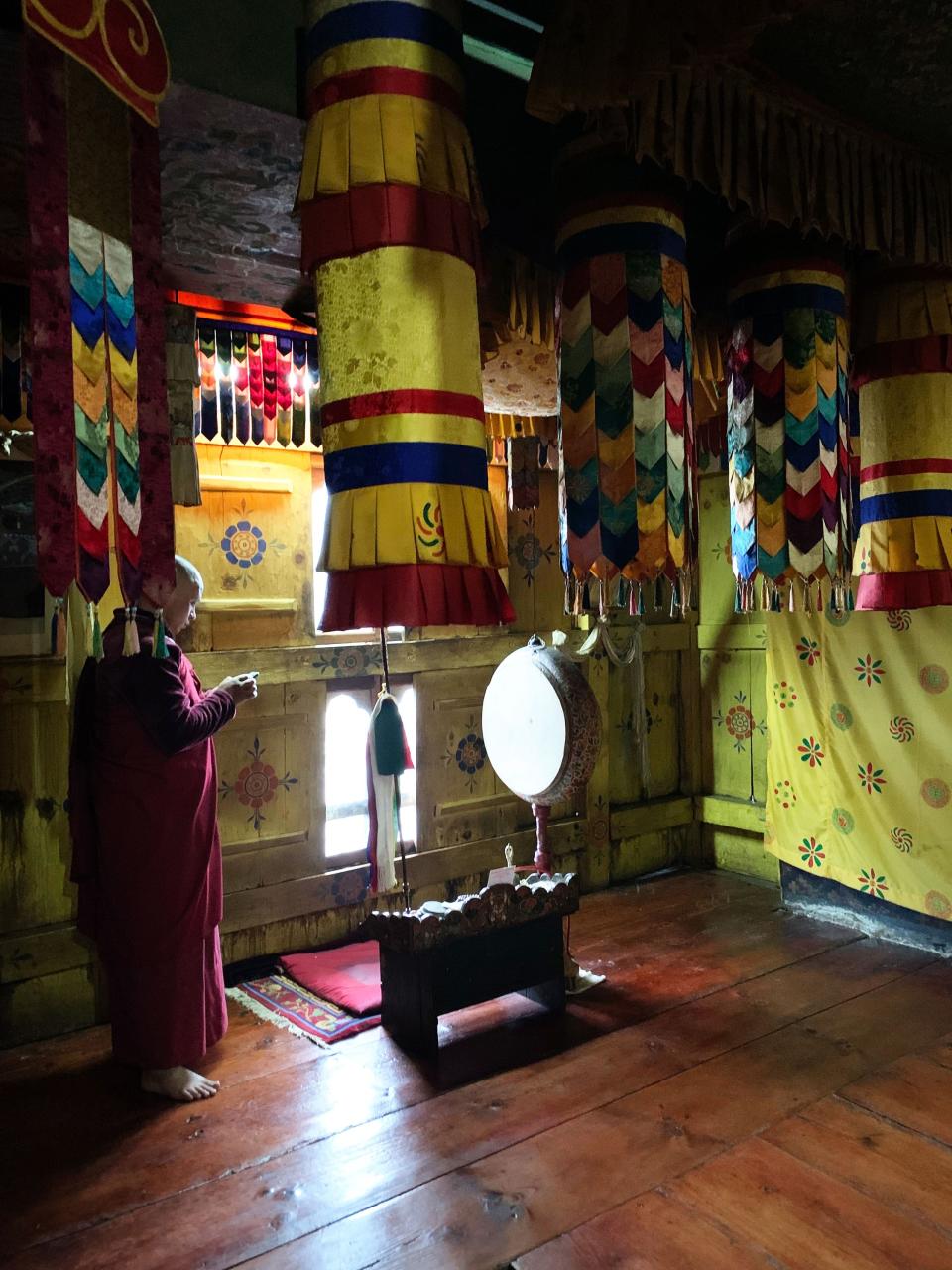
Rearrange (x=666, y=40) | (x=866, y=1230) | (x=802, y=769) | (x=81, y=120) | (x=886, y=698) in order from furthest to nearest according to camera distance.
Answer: (x=802, y=769) → (x=886, y=698) → (x=866, y=1230) → (x=666, y=40) → (x=81, y=120)

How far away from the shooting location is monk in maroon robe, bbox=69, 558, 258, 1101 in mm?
2625

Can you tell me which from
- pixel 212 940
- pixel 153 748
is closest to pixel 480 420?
pixel 153 748

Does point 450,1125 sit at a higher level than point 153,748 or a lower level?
lower

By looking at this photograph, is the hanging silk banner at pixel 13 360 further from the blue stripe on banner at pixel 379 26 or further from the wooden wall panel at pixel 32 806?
the blue stripe on banner at pixel 379 26

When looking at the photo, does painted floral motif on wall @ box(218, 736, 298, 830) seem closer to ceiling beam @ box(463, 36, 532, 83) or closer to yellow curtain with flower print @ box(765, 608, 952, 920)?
yellow curtain with flower print @ box(765, 608, 952, 920)

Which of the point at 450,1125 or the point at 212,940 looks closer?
the point at 450,1125

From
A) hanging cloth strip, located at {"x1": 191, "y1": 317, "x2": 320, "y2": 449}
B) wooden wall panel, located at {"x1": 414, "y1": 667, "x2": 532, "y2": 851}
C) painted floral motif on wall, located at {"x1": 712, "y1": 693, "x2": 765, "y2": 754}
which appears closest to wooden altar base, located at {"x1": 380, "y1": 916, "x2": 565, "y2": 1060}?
wooden wall panel, located at {"x1": 414, "y1": 667, "x2": 532, "y2": 851}

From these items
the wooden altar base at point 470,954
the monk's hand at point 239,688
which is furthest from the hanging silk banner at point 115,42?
the wooden altar base at point 470,954

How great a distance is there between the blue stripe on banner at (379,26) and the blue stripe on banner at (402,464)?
55cm

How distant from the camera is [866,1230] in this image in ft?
6.17

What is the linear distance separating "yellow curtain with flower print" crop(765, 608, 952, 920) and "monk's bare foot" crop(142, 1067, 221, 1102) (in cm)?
265

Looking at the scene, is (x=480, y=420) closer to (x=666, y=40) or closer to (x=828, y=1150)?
(x=666, y=40)

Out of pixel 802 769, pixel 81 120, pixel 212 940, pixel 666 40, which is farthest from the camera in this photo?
pixel 802 769

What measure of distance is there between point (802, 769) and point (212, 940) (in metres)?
2.61
